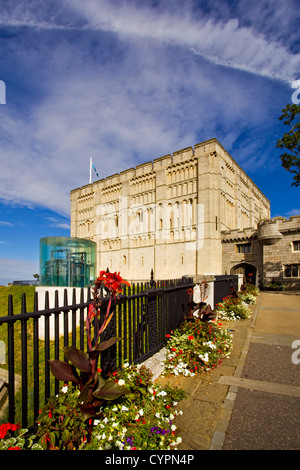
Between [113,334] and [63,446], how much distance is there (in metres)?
1.57

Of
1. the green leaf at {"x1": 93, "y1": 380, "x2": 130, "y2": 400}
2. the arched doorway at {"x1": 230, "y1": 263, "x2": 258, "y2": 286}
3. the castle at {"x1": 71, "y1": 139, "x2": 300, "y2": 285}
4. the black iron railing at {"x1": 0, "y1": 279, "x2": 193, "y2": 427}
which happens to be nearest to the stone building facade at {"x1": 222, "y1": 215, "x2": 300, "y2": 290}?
the arched doorway at {"x1": 230, "y1": 263, "x2": 258, "y2": 286}

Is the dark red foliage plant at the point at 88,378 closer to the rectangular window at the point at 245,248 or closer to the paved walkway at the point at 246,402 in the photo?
the paved walkway at the point at 246,402

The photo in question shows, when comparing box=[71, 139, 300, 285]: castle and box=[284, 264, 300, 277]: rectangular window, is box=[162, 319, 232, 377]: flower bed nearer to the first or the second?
box=[284, 264, 300, 277]: rectangular window

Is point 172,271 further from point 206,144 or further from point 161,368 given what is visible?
point 161,368

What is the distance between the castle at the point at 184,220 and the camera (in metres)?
29.0

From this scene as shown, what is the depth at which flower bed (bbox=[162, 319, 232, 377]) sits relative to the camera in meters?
4.76

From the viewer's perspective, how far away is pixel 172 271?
32500 mm

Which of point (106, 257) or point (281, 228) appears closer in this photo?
point (281, 228)

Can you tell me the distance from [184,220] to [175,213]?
180cm

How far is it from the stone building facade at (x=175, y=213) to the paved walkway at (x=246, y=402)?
2385 centimetres

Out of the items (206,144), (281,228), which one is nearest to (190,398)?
(281,228)

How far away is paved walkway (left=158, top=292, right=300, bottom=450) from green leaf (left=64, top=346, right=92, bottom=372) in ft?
4.30

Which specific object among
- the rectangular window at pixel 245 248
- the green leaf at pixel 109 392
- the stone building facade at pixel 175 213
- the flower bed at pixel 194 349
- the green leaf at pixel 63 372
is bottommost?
the flower bed at pixel 194 349

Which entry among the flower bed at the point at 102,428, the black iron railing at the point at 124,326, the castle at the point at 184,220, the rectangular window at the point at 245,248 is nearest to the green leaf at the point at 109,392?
the flower bed at the point at 102,428
